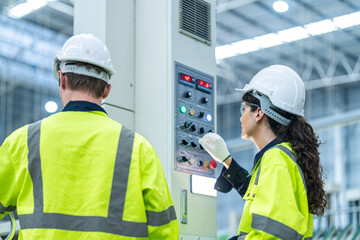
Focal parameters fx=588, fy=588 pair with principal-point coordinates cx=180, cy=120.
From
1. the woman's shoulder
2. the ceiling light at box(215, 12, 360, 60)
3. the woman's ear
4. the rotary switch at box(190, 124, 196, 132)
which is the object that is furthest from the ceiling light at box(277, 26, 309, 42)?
the woman's shoulder

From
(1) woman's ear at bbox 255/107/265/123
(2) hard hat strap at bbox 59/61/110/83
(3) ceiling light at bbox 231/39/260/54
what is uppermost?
(3) ceiling light at bbox 231/39/260/54

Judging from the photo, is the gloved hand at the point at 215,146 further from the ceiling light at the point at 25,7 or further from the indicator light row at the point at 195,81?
the ceiling light at the point at 25,7

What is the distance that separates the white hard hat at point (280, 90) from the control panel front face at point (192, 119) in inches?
30.1

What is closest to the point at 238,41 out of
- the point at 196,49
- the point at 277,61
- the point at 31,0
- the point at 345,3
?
the point at 277,61

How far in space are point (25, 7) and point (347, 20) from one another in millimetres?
8271

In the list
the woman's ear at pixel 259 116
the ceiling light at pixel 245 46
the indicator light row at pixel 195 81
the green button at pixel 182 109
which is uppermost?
the ceiling light at pixel 245 46

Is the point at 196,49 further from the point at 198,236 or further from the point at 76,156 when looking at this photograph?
the point at 76,156

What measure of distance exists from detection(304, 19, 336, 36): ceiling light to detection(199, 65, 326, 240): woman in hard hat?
12.5 meters

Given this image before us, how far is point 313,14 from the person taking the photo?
1520 cm

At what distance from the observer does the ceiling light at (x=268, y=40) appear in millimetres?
16450

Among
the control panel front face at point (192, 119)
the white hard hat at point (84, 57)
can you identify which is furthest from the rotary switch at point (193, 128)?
the white hard hat at point (84, 57)

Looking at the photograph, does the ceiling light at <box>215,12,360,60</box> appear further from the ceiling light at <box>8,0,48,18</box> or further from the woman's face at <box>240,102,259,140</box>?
the woman's face at <box>240,102,259,140</box>

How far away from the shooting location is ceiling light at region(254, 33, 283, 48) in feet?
54.0

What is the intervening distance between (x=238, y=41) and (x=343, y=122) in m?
6.48
